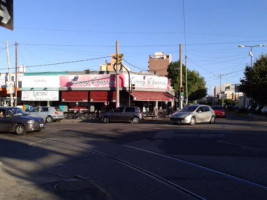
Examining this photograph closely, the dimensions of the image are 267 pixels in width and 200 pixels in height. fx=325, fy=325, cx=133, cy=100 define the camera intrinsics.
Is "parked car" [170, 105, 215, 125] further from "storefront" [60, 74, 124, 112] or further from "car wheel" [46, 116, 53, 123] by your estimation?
"storefront" [60, 74, 124, 112]

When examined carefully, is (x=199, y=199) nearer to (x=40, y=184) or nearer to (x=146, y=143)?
(x=40, y=184)

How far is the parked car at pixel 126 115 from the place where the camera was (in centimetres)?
2780

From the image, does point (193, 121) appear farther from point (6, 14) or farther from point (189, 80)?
point (189, 80)

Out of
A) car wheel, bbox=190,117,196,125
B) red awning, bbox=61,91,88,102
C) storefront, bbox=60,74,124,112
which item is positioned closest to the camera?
car wheel, bbox=190,117,196,125

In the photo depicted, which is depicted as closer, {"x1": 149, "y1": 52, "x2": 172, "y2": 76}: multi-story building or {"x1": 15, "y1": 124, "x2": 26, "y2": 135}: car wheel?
{"x1": 15, "y1": 124, "x2": 26, "y2": 135}: car wheel

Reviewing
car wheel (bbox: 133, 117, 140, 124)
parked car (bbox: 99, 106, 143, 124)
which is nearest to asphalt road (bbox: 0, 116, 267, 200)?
car wheel (bbox: 133, 117, 140, 124)

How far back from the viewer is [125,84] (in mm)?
36375

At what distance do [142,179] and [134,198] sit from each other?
4.99ft

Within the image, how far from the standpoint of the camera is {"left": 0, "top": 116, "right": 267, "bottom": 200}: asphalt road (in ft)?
21.4

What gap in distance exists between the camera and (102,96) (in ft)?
120

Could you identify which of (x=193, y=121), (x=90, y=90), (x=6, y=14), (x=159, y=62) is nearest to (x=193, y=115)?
(x=193, y=121)

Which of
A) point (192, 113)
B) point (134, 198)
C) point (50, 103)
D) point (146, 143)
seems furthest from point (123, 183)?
point (50, 103)

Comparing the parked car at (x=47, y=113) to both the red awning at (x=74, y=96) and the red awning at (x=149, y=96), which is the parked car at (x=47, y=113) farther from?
the red awning at (x=149, y=96)

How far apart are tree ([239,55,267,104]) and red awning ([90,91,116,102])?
70.0 ft
